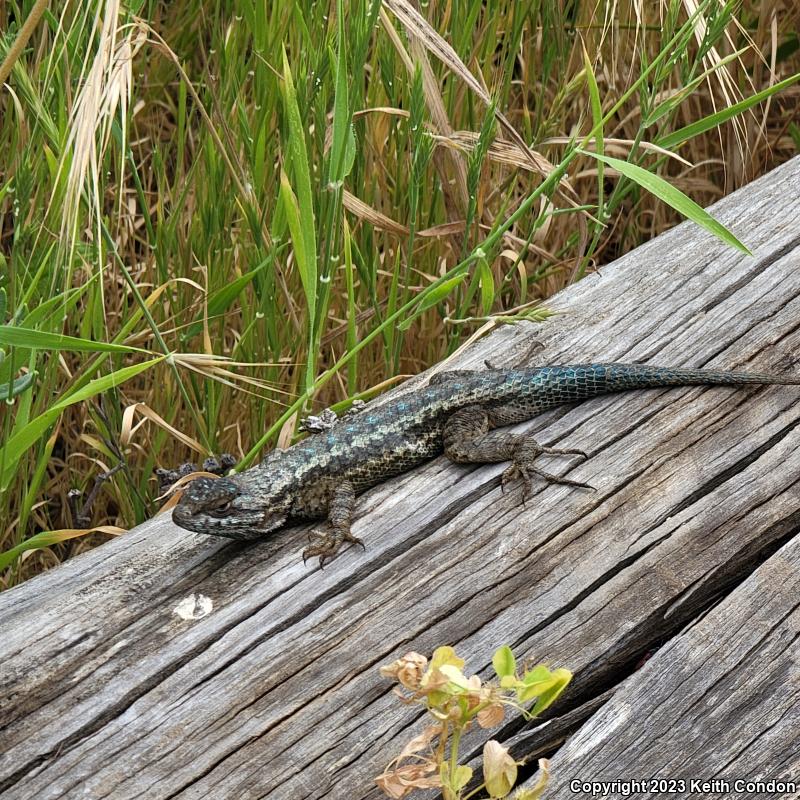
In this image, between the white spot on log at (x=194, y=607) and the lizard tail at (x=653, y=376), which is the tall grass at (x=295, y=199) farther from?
the white spot on log at (x=194, y=607)

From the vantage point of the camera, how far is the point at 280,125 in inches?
158

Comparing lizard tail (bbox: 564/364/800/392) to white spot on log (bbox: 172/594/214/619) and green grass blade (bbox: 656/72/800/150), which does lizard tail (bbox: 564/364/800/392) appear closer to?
green grass blade (bbox: 656/72/800/150)

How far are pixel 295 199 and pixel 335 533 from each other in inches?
50.9

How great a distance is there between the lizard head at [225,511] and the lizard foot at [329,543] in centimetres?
23

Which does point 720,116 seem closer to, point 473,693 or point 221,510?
point 221,510

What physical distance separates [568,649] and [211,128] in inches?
81.9

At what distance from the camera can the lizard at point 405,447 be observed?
3021 mm

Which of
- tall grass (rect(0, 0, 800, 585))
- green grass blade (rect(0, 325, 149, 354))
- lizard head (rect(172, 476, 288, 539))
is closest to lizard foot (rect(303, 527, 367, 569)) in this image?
lizard head (rect(172, 476, 288, 539))

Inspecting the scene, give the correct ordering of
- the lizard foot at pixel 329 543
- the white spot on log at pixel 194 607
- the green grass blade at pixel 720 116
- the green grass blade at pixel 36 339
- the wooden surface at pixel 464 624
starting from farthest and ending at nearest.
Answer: the green grass blade at pixel 720 116 → the lizard foot at pixel 329 543 → the white spot on log at pixel 194 607 → the green grass blade at pixel 36 339 → the wooden surface at pixel 464 624

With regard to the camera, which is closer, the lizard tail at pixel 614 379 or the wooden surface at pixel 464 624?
the wooden surface at pixel 464 624

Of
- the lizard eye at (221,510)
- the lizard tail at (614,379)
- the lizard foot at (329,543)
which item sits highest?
the lizard tail at (614,379)

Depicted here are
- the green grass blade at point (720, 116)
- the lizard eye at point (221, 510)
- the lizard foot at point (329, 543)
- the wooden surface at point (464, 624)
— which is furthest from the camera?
the green grass blade at point (720, 116)

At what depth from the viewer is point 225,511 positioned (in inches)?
119

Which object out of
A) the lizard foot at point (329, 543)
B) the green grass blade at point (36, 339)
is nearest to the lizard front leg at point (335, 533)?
the lizard foot at point (329, 543)
